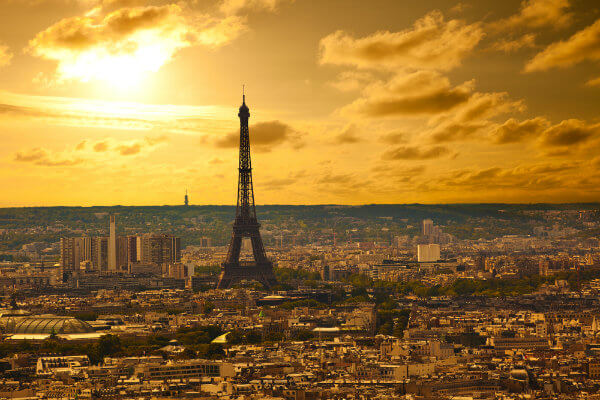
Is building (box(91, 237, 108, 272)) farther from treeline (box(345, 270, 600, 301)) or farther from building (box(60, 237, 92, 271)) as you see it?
treeline (box(345, 270, 600, 301))

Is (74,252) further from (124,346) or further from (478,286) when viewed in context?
(124,346)

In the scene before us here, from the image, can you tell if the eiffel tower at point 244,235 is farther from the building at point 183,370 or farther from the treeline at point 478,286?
the building at point 183,370

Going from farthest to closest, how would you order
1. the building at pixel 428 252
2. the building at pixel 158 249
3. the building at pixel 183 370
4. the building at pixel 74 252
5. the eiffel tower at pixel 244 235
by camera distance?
the building at pixel 428 252
the building at pixel 158 249
the building at pixel 74 252
the eiffel tower at pixel 244 235
the building at pixel 183 370

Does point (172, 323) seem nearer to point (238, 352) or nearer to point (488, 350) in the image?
point (238, 352)

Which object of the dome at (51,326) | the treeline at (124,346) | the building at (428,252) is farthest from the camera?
the building at (428,252)

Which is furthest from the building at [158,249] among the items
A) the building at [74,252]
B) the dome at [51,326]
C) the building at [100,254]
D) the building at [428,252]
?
the dome at [51,326]

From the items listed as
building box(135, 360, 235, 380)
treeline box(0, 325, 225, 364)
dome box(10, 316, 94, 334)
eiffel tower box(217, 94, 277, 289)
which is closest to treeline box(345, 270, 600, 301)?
eiffel tower box(217, 94, 277, 289)

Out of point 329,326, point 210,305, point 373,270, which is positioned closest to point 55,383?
point 329,326
